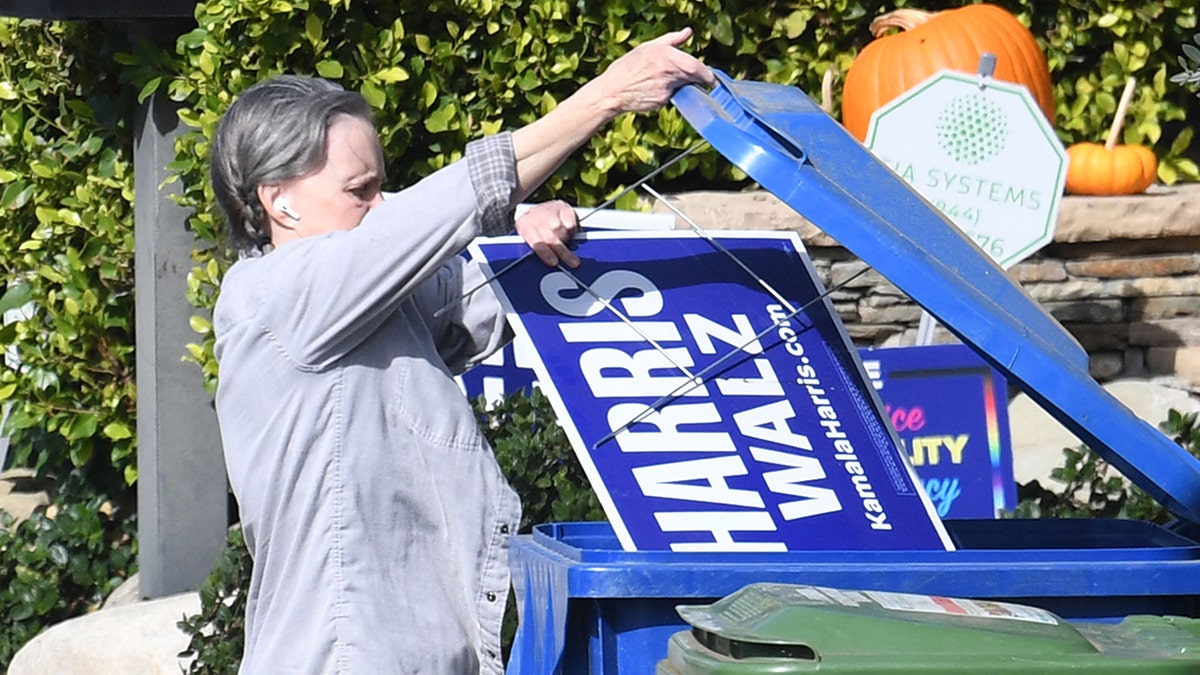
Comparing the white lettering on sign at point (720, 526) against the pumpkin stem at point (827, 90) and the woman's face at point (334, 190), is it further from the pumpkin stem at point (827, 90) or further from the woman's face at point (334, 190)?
the pumpkin stem at point (827, 90)

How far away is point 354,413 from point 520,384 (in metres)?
2.09

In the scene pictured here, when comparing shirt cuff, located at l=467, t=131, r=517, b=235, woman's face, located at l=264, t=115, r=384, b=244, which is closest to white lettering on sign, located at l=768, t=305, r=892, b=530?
shirt cuff, located at l=467, t=131, r=517, b=235

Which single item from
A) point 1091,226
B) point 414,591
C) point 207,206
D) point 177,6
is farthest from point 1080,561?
point 177,6

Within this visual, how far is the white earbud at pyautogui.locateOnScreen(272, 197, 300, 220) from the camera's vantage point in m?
2.62

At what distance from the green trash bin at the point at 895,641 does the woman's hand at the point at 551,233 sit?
0.72 metres

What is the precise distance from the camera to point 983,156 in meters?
4.13

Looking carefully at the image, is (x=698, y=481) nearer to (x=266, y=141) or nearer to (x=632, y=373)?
(x=632, y=373)

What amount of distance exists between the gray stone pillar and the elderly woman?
2.85 meters

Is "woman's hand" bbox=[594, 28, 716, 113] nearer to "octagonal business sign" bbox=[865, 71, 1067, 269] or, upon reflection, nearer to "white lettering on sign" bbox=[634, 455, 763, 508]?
"white lettering on sign" bbox=[634, 455, 763, 508]

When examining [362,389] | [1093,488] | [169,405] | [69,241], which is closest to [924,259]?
[362,389]

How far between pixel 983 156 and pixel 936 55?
1.33m

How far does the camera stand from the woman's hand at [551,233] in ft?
8.46

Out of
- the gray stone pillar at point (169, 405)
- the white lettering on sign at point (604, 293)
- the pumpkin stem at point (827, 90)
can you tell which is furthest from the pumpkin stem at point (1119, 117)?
the white lettering on sign at point (604, 293)

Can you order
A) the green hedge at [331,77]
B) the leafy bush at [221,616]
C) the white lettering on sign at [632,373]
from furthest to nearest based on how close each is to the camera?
the green hedge at [331,77]
the leafy bush at [221,616]
the white lettering on sign at [632,373]
